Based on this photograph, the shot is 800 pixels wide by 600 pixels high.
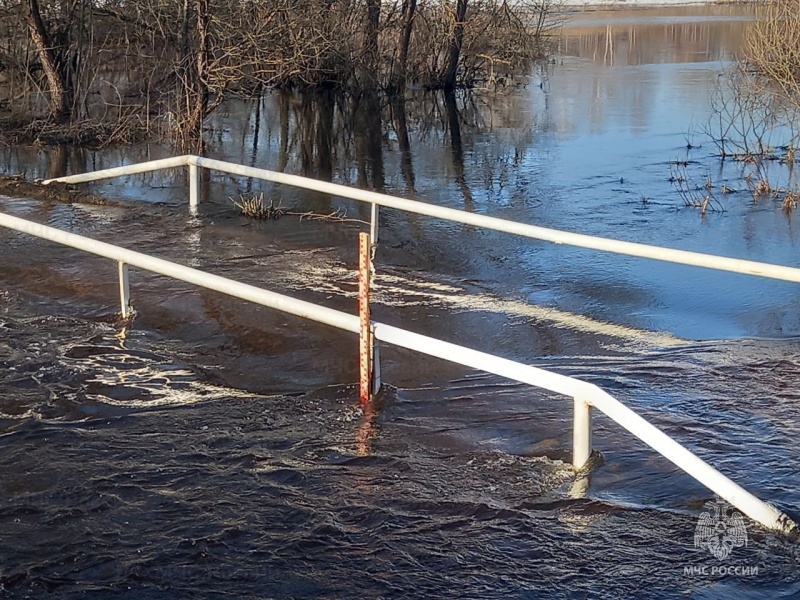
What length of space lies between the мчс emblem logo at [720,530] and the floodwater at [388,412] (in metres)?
0.06

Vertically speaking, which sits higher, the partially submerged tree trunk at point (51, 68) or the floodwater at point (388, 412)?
the partially submerged tree trunk at point (51, 68)

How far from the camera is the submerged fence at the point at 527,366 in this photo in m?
4.17

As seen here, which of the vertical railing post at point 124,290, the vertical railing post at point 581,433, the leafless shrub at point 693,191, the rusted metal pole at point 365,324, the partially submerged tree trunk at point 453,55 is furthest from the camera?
the partially submerged tree trunk at point 453,55

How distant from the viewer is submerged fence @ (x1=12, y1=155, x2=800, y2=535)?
4172 mm

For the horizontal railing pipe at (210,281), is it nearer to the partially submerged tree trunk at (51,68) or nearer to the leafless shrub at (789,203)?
the leafless shrub at (789,203)

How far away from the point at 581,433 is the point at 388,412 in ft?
4.23

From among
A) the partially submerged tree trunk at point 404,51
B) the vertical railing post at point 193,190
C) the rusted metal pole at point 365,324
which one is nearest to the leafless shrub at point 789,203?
the vertical railing post at point 193,190

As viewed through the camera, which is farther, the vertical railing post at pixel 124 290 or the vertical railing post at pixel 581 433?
the vertical railing post at pixel 124 290

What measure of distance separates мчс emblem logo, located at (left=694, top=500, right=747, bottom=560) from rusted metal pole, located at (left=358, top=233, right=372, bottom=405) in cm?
192

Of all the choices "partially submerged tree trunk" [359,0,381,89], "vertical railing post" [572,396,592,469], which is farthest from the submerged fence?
"partially submerged tree trunk" [359,0,381,89]

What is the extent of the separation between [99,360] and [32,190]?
6.14 meters

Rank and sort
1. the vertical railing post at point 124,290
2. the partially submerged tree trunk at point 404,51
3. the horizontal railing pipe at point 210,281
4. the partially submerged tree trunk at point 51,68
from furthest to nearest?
1. the partially submerged tree trunk at point 404,51
2. the partially submerged tree trunk at point 51,68
3. the vertical railing post at point 124,290
4. the horizontal railing pipe at point 210,281

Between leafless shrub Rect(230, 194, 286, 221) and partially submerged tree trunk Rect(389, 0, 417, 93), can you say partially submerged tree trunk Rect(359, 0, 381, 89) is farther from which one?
leafless shrub Rect(230, 194, 286, 221)

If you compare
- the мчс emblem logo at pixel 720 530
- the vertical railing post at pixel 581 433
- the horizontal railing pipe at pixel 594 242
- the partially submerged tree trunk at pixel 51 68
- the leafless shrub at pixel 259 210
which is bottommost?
the мчс emblem logo at pixel 720 530
